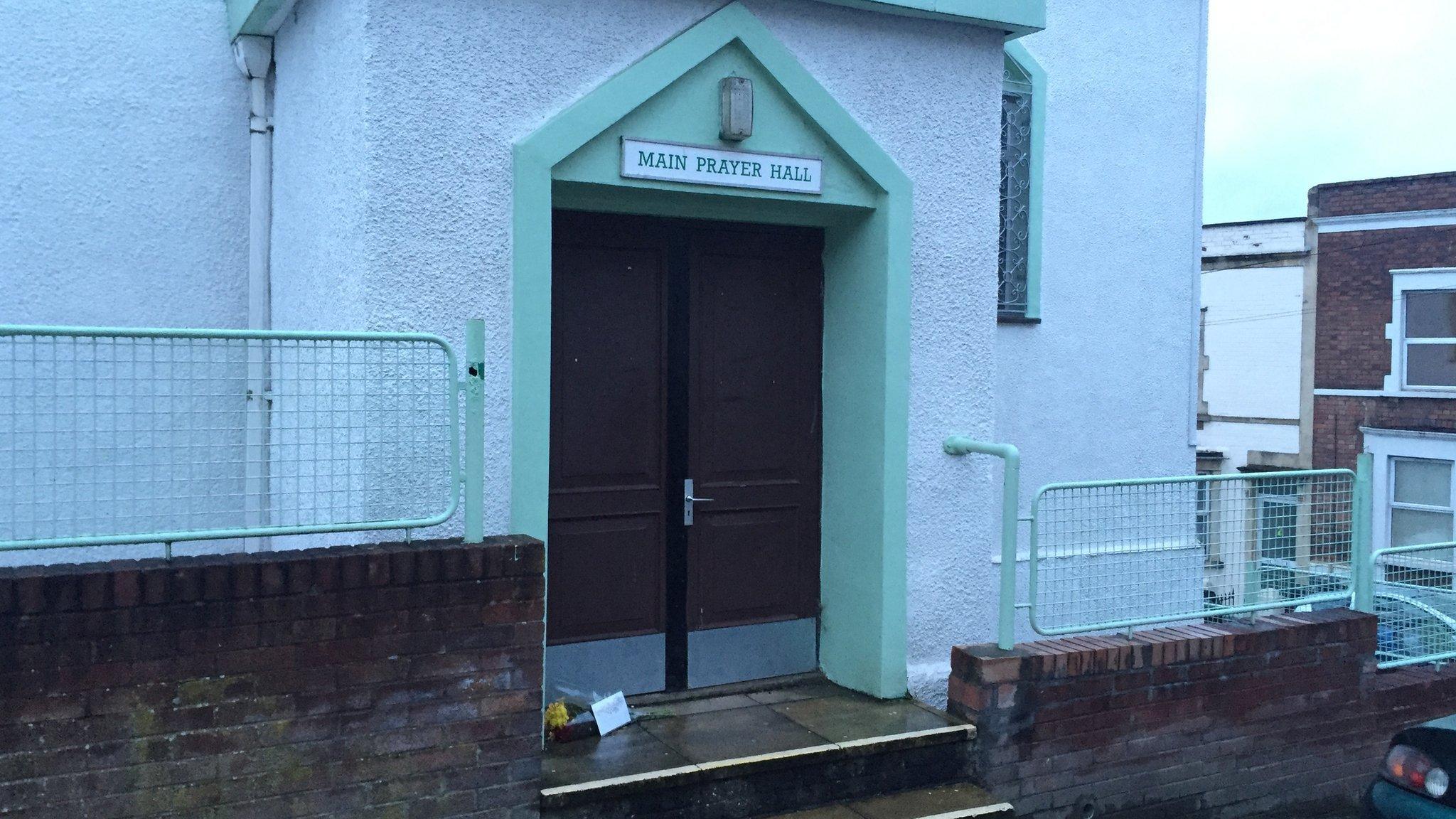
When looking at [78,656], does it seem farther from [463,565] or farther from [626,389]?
[626,389]

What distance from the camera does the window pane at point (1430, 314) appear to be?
18844 millimetres

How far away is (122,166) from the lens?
5676 millimetres

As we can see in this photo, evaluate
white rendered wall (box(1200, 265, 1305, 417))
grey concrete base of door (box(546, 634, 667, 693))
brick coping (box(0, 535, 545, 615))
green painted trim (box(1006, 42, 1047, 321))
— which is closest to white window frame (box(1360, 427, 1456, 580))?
white rendered wall (box(1200, 265, 1305, 417))

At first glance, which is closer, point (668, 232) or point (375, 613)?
point (375, 613)

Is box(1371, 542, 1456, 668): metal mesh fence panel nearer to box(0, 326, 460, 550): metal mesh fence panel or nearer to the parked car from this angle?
the parked car

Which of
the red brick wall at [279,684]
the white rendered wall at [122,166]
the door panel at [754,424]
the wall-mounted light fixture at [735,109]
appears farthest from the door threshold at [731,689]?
the white rendered wall at [122,166]

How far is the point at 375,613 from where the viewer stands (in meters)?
4.18

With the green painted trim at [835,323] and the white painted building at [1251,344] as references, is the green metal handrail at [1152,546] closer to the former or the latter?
the green painted trim at [835,323]

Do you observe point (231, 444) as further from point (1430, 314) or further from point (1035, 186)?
point (1430, 314)

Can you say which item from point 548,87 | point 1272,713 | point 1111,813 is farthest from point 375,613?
point 1272,713

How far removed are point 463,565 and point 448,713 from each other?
53 centimetres

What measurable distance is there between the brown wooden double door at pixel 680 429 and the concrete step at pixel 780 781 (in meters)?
0.99

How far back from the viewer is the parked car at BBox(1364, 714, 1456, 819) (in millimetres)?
4496

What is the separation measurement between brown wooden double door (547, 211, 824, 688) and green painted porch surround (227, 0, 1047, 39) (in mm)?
1130
